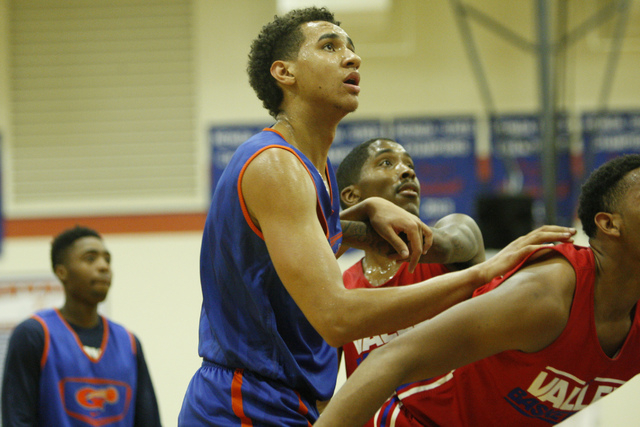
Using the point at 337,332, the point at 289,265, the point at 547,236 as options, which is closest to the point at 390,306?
the point at 337,332

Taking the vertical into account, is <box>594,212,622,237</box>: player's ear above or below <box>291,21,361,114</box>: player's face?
below

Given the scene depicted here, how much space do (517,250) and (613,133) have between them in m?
5.58

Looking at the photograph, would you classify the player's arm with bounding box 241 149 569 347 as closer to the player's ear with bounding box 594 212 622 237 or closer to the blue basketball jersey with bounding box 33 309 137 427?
the player's ear with bounding box 594 212 622 237

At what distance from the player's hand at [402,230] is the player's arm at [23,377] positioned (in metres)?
2.28

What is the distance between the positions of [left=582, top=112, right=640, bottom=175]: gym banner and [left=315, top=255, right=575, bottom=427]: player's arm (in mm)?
5291

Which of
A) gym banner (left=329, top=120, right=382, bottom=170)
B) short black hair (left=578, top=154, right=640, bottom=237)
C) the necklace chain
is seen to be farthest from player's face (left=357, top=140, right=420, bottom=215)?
gym banner (left=329, top=120, right=382, bottom=170)

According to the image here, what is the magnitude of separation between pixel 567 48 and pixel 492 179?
1588 mm

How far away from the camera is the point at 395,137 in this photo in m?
6.91

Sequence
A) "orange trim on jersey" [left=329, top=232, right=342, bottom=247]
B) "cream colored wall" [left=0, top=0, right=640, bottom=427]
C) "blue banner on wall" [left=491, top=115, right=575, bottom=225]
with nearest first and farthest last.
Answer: "orange trim on jersey" [left=329, top=232, right=342, bottom=247] → "blue banner on wall" [left=491, top=115, right=575, bottom=225] → "cream colored wall" [left=0, top=0, right=640, bottom=427]

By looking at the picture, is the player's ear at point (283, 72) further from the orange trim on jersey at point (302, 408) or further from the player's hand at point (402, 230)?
the orange trim on jersey at point (302, 408)

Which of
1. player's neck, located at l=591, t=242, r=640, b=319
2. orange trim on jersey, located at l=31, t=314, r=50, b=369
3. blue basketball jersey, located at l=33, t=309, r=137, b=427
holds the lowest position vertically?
blue basketball jersey, located at l=33, t=309, r=137, b=427

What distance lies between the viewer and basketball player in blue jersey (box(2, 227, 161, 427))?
3.63m

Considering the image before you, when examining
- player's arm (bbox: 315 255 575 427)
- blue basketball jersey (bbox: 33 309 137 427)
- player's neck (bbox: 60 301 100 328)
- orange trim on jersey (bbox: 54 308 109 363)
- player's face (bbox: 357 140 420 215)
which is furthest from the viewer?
player's neck (bbox: 60 301 100 328)

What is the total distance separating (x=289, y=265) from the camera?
1.72 m
